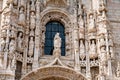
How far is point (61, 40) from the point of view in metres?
13.9

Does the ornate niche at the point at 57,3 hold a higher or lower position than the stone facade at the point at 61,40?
higher

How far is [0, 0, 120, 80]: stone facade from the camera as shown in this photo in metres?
12.5

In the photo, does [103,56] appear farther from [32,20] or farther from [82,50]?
[32,20]

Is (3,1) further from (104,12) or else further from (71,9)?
(104,12)

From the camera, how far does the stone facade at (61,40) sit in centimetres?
1249

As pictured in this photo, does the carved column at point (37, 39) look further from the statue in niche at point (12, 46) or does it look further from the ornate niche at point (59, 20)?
the statue in niche at point (12, 46)

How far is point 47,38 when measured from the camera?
14.0 metres

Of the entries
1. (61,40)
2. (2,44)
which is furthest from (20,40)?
(61,40)

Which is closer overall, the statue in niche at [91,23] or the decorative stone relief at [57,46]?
the decorative stone relief at [57,46]

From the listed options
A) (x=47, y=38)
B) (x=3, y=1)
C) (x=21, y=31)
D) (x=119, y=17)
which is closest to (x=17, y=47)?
(x=21, y=31)

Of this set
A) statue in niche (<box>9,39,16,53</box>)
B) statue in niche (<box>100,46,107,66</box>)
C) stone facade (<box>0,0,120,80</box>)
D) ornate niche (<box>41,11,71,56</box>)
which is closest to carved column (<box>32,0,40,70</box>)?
stone facade (<box>0,0,120,80</box>)

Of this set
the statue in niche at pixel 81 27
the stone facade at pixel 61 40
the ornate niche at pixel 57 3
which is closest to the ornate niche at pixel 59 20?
the stone facade at pixel 61 40

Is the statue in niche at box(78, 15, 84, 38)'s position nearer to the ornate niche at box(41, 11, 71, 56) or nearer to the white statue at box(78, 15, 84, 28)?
the white statue at box(78, 15, 84, 28)

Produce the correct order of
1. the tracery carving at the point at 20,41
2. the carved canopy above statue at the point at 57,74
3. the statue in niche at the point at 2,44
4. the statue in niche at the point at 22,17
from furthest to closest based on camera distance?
the statue in niche at the point at 22,17
the tracery carving at the point at 20,41
the carved canopy above statue at the point at 57,74
the statue in niche at the point at 2,44
